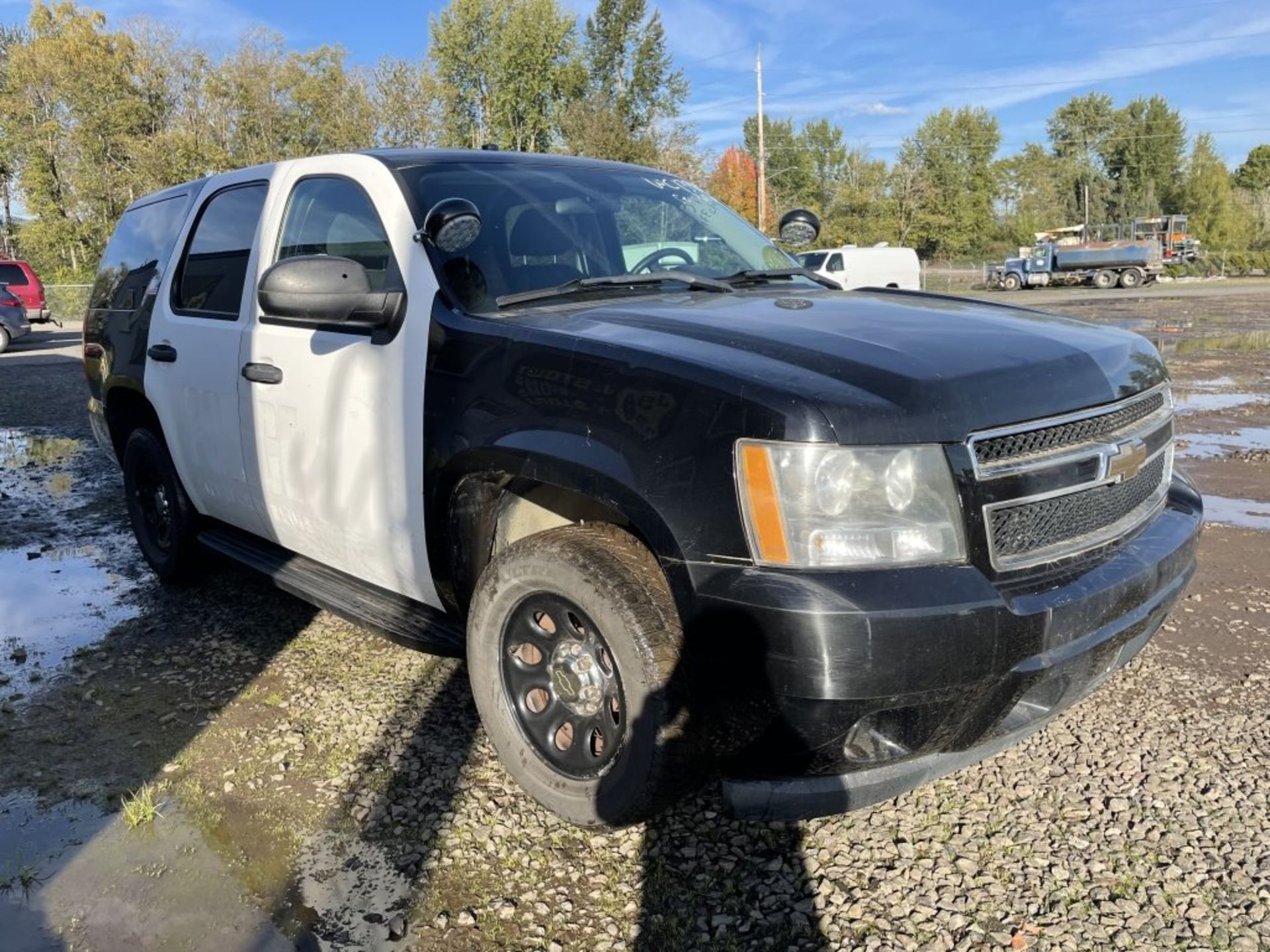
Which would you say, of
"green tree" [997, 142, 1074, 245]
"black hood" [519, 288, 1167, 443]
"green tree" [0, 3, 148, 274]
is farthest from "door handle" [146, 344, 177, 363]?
"green tree" [997, 142, 1074, 245]

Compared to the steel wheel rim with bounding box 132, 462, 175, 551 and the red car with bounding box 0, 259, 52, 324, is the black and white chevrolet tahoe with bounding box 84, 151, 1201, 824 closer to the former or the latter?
the steel wheel rim with bounding box 132, 462, 175, 551

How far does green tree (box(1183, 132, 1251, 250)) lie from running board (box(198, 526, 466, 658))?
2749 inches

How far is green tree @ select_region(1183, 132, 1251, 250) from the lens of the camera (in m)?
64.4

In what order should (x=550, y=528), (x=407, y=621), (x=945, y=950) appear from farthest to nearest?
(x=407, y=621)
(x=550, y=528)
(x=945, y=950)

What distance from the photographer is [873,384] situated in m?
2.25

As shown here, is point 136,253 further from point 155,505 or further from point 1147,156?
point 1147,156

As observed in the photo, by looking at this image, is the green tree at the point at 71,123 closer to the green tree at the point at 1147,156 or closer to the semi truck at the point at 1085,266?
the semi truck at the point at 1085,266

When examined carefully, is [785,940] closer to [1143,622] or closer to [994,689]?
[994,689]

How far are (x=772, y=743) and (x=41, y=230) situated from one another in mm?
51377

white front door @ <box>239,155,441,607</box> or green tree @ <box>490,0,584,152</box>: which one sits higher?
green tree @ <box>490,0,584,152</box>

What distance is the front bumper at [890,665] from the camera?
6.88ft

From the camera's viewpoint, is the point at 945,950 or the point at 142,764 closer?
the point at 945,950

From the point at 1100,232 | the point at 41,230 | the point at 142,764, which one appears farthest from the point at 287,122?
the point at 142,764

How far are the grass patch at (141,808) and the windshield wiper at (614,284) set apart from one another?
1.86 m
